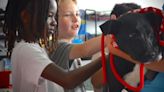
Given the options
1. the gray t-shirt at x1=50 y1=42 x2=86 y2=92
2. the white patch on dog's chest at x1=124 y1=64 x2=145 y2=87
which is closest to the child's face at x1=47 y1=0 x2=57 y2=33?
the gray t-shirt at x1=50 y1=42 x2=86 y2=92

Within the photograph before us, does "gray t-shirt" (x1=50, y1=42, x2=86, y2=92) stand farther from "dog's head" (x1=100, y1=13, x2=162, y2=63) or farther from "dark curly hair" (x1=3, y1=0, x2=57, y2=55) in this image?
"dog's head" (x1=100, y1=13, x2=162, y2=63)

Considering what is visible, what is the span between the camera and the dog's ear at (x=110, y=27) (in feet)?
2.79

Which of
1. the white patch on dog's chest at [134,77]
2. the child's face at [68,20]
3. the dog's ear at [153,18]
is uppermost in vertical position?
the dog's ear at [153,18]

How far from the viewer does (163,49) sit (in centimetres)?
84

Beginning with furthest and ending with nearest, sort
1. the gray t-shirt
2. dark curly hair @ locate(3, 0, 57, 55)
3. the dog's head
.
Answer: the gray t-shirt, dark curly hair @ locate(3, 0, 57, 55), the dog's head

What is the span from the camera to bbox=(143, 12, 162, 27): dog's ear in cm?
A: 84

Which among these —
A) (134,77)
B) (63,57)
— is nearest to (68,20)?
(63,57)

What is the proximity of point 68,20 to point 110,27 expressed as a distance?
1.34 feet

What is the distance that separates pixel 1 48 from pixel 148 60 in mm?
1187

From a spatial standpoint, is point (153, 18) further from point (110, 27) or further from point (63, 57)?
point (63, 57)

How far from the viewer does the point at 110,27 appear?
0.85 metres

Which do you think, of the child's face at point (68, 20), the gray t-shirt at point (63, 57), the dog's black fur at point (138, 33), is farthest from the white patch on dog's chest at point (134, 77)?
the child's face at point (68, 20)

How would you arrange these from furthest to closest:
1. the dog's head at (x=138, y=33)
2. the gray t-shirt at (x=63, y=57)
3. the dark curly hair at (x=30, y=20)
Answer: the gray t-shirt at (x=63, y=57) < the dark curly hair at (x=30, y=20) < the dog's head at (x=138, y=33)

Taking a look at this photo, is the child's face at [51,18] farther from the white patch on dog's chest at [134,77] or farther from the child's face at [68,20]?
the white patch on dog's chest at [134,77]
